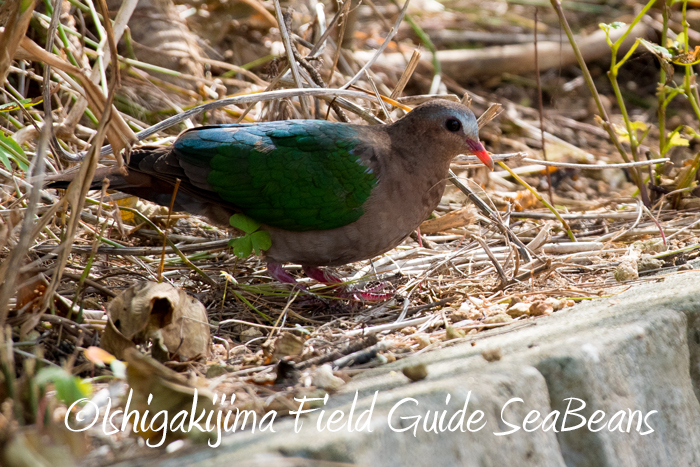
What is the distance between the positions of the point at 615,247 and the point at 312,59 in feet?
5.99

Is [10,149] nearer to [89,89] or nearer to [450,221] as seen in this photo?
[89,89]

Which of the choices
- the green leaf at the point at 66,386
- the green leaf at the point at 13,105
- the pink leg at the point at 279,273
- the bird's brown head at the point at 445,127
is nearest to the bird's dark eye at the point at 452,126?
the bird's brown head at the point at 445,127

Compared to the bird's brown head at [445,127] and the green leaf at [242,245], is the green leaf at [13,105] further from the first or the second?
the bird's brown head at [445,127]

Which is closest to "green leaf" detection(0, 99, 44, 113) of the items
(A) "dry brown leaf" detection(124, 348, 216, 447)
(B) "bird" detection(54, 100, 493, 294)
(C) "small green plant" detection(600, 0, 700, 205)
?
(B) "bird" detection(54, 100, 493, 294)

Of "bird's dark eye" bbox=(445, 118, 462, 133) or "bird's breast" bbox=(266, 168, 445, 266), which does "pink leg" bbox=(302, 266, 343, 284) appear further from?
"bird's dark eye" bbox=(445, 118, 462, 133)

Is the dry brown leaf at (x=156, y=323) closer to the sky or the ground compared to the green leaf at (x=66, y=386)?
closer to the ground

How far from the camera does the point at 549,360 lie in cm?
187

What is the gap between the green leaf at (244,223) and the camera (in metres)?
3.01

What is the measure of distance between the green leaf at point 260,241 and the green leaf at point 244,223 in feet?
0.10

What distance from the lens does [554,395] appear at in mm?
1889

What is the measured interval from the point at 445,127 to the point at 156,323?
1686 mm

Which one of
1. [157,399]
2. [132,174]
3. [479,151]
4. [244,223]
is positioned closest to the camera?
[157,399]

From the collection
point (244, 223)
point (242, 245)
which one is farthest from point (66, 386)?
point (244, 223)

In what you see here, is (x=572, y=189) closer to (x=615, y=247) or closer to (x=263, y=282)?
(x=615, y=247)
